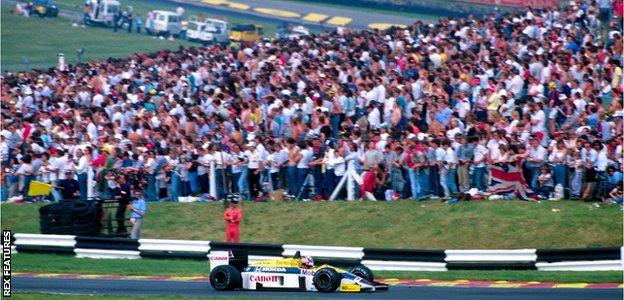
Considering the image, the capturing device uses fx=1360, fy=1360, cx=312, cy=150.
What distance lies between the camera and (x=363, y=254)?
27688 mm

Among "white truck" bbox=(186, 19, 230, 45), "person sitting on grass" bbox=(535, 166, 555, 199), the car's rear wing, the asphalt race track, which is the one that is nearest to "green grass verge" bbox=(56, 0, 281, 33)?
"white truck" bbox=(186, 19, 230, 45)

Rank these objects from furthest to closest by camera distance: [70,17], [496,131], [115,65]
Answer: [70,17] < [115,65] < [496,131]

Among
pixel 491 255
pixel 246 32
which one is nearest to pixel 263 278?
pixel 491 255

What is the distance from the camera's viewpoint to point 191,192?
34219 millimetres

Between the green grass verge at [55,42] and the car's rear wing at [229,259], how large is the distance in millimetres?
32608

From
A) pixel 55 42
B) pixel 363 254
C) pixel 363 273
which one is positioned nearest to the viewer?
pixel 363 273

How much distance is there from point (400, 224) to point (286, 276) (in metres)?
7.82

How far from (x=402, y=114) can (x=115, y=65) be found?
49.3ft

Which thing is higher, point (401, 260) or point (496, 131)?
point (496, 131)

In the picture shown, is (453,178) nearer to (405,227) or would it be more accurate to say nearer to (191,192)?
(405,227)

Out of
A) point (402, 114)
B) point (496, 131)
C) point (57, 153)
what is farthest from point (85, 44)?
point (496, 131)

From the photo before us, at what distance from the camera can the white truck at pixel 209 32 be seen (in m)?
62.8

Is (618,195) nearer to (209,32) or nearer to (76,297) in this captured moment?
(76,297)

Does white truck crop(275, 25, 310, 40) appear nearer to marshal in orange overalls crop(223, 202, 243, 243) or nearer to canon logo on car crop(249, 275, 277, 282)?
marshal in orange overalls crop(223, 202, 243, 243)
